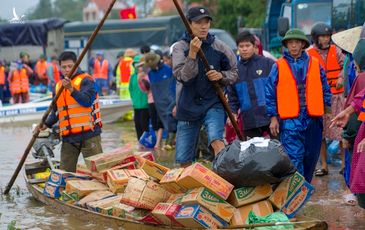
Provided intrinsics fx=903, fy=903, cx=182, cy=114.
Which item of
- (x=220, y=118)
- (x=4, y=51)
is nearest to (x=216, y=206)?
(x=220, y=118)

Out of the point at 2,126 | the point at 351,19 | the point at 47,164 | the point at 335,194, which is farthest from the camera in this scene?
the point at 2,126

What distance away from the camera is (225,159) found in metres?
8.09

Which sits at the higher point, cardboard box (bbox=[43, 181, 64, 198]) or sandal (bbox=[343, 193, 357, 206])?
cardboard box (bbox=[43, 181, 64, 198])

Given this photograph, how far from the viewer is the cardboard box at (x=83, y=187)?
9492 millimetres

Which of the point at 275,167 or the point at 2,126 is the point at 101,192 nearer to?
the point at 275,167

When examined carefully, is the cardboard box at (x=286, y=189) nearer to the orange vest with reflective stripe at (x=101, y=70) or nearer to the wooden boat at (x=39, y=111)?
the wooden boat at (x=39, y=111)

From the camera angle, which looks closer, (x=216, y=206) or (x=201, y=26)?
(x=216, y=206)

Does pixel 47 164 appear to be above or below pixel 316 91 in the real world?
below

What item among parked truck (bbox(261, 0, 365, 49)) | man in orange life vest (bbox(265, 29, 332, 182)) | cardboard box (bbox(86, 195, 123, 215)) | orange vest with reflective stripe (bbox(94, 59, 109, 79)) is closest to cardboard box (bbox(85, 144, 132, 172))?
cardboard box (bbox(86, 195, 123, 215))

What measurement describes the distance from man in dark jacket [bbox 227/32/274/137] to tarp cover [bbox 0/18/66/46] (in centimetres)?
2714

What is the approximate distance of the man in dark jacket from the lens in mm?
10398

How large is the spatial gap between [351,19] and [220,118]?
7.03 metres

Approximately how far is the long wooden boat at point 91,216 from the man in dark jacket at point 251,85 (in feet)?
7.51

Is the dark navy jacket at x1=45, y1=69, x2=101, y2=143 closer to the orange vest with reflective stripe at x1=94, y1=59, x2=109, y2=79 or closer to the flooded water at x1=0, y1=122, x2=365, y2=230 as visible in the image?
the flooded water at x1=0, y1=122, x2=365, y2=230
